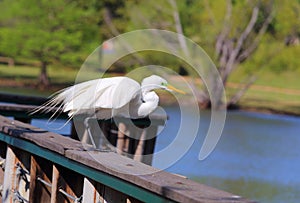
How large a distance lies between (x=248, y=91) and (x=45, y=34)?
11.1 metres

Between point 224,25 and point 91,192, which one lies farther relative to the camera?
point 224,25

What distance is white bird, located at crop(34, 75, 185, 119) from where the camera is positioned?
5.82 meters

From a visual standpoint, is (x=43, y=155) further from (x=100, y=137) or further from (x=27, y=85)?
(x=27, y=85)

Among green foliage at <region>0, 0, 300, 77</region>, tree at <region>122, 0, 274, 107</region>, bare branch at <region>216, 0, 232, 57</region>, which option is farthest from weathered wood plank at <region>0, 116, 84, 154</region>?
green foliage at <region>0, 0, 300, 77</region>

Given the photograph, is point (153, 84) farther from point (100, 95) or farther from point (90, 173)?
point (90, 173)

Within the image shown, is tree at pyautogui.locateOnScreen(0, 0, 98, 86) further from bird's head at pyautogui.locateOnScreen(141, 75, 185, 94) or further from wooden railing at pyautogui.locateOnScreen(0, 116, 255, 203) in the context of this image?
wooden railing at pyautogui.locateOnScreen(0, 116, 255, 203)

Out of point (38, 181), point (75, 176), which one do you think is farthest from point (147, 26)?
point (75, 176)

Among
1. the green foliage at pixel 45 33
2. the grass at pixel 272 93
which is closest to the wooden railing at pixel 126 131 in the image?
the grass at pixel 272 93

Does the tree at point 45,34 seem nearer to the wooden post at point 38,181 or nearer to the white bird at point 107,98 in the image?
the white bird at point 107,98

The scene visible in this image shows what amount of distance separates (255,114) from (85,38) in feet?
31.5

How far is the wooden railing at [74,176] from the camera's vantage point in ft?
11.2

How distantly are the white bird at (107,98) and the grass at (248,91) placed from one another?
2260 cm

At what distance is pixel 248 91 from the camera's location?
130 feet

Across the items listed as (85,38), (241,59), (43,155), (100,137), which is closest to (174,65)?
(241,59)
